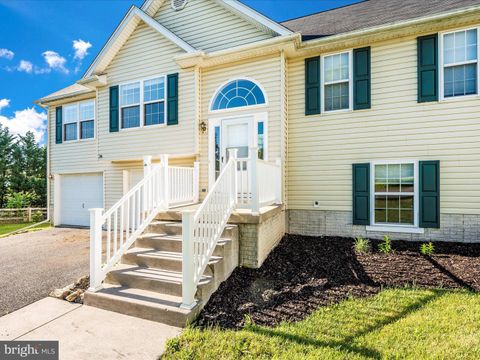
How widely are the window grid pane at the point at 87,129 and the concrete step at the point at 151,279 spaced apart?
7751mm

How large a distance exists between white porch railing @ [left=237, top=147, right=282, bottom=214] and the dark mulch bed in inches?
46.1

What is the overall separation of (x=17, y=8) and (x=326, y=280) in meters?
13.7

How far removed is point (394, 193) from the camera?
6363mm

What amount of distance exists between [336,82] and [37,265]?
811 cm

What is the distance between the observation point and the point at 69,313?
3.52 metres

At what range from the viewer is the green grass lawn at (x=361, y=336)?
2.54m

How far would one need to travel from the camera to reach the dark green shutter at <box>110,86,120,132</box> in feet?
29.2

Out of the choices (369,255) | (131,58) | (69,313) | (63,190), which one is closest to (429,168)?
(369,255)

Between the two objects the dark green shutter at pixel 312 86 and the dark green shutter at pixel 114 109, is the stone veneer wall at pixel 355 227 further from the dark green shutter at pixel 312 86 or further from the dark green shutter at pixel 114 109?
the dark green shutter at pixel 114 109

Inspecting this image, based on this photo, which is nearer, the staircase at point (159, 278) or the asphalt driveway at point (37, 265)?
the staircase at point (159, 278)

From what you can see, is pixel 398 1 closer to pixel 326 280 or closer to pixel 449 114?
pixel 449 114

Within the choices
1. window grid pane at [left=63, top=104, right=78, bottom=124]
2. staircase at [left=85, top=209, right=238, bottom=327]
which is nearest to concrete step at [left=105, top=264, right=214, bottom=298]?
staircase at [left=85, top=209, right=238, bottom=327]

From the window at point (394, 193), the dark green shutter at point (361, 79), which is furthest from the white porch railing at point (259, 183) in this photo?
the dark green shutter at point (361, 79)

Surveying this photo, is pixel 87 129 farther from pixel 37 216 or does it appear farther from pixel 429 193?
pixel 429 193
